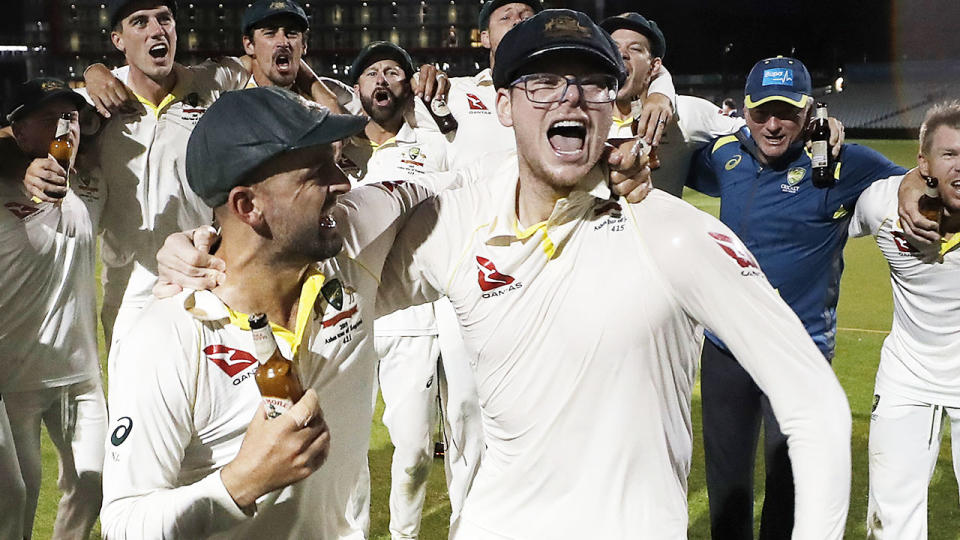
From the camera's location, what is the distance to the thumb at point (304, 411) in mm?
2264

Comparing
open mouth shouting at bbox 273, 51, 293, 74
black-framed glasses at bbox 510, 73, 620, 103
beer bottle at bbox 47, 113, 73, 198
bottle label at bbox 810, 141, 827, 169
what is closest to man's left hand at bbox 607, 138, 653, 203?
black-framed glasses at bbox 510, 73, 620, 103

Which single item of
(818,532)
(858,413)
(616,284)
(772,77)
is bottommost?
(858,413)

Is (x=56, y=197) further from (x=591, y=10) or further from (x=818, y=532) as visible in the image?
(x=591, y=10)

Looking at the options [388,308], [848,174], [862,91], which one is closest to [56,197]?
[388,308]

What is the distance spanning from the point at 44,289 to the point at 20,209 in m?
0.43

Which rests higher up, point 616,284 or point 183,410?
point 616,284

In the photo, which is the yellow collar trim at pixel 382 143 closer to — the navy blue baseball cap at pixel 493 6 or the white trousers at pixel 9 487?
the navy blue baseball cap at pixel 493 6

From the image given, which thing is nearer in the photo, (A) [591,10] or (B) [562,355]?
(B) [562,355]

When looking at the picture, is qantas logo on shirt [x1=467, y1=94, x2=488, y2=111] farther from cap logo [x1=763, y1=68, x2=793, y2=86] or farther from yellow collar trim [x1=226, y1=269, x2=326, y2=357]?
yellow collar trim [x1=226, y1=269, x2=326, y2=357]

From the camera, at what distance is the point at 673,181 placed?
520 cm

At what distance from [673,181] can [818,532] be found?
10.3ft

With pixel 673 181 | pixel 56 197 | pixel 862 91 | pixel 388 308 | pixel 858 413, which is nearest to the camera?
pixel 388 308

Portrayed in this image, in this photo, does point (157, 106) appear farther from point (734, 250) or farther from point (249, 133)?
point (734, 250)

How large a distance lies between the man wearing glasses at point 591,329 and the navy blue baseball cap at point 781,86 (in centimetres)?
230
